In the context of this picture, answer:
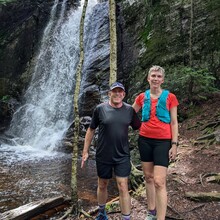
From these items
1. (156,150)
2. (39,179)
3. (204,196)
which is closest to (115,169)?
(156,150)

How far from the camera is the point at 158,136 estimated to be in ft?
14.7

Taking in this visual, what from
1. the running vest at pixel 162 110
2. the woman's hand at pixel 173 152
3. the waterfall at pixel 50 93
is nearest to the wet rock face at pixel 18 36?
the waterfall at pixel 50 93

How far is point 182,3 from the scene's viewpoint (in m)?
15.4

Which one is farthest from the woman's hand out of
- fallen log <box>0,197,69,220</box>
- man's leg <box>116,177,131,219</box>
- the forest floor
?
fallen log <box>0,197,69,220</box>

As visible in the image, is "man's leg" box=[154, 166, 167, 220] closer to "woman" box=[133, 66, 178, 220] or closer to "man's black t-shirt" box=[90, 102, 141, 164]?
"woman" box=[133, 66, 178, 220]

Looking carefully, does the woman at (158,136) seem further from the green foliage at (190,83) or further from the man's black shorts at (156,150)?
the green foliage at (190,83)

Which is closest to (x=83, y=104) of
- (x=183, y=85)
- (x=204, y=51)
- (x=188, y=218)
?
(x=183, y=85)

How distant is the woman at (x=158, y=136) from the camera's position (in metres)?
4.40

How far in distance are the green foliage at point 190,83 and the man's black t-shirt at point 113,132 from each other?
8055mm

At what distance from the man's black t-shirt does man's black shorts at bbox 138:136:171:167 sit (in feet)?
0.96

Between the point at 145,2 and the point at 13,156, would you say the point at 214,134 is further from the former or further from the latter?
the point at 145,2

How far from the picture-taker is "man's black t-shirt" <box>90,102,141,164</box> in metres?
4.53

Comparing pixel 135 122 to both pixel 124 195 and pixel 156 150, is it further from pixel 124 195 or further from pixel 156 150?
pixel 124 195

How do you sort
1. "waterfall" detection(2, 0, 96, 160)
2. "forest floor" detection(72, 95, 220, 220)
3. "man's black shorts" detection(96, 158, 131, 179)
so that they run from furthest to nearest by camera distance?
"waterfall" detection(2, 0, 96, 160) < "forest floor" detection(72, 95, 220, 220) < "man's black shorts" detection(96, 158, 131, 179)
